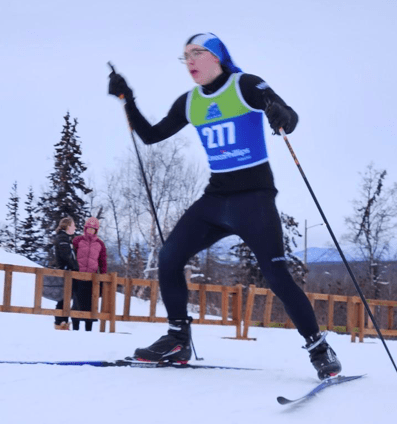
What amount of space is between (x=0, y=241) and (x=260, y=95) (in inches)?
1590

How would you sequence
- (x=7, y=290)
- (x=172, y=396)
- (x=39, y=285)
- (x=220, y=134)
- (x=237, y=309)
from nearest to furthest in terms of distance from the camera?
1. (x=172, y=396)
2. (x=220, y=134)
3. (x=7, y=290)
4. (x=39, y=285)
5. (x=237, y=309)

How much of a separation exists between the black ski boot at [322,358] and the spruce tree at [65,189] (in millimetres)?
26117

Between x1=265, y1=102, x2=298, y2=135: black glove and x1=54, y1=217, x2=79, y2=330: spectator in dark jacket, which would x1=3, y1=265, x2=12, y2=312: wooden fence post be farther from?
x1=265, y1=102, x2=298, y2=135: black glove

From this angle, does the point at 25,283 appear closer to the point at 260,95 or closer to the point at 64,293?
the point at 64,293

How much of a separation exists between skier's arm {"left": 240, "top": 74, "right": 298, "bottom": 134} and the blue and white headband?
0.61ft

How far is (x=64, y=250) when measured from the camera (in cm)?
844

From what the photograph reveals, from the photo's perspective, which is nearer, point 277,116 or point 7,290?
point 277,116

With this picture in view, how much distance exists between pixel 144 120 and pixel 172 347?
1.39 m

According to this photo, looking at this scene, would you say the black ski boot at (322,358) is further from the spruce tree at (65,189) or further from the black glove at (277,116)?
the spruce tree at (65,189)

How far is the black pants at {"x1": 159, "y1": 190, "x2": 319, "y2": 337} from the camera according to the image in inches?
122

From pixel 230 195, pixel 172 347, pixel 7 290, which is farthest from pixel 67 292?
pixel 230 195

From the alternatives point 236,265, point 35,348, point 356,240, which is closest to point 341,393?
point 35,348

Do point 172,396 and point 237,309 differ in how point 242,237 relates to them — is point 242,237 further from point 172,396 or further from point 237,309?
point 237,309

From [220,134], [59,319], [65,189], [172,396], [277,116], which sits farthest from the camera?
[65,189]
